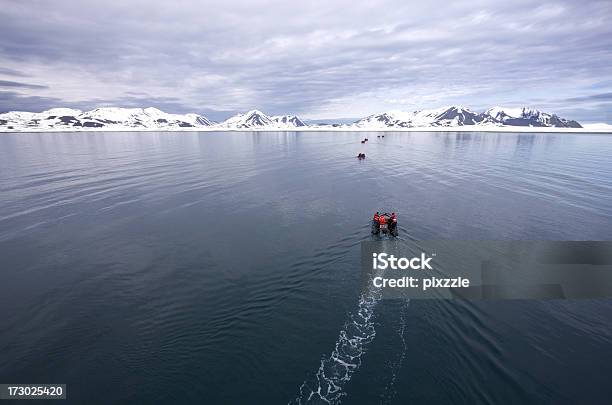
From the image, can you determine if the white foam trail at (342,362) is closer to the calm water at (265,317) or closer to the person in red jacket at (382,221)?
the calm water at (265,317)

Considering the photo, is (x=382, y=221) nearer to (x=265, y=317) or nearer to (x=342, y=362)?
(x=265, y=317)

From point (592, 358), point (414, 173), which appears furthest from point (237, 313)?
point (414, 173)

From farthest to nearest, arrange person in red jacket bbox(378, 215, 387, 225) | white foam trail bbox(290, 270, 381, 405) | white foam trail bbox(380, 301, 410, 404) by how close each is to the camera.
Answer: person in red jacket bbox(378, 215, 387, 225) < white foam trail bbox(290, 270, 381, 405) < white foam trail bbox(380, 301, 410, 404)

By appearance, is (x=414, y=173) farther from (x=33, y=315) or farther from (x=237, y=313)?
(x=33, y=315)

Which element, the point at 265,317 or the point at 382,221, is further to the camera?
the point at 382,221

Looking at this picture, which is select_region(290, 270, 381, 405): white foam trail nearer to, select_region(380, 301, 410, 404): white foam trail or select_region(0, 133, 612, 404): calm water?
select_region(0, 133, 612, 404): calm water

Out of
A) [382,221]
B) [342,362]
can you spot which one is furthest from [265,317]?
[382,221]

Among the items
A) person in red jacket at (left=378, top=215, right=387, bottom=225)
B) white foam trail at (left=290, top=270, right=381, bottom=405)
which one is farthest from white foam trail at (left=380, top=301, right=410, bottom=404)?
person in red jacket at (left=378, top=215, right=387, bottom=225)

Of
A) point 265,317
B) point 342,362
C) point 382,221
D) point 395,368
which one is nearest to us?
point 395,368

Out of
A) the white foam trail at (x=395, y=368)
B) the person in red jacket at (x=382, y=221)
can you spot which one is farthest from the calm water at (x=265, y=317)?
the person in red jacket at (x=382, y=221)

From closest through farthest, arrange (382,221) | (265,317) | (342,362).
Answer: (342,362)
(265,317)
(382,221)

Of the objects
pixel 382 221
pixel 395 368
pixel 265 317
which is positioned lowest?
pixel 395 368

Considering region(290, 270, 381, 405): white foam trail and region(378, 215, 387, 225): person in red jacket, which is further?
region(378, 215, 387, 225): person in red jacket

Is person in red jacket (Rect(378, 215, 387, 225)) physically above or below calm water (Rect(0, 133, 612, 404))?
above
